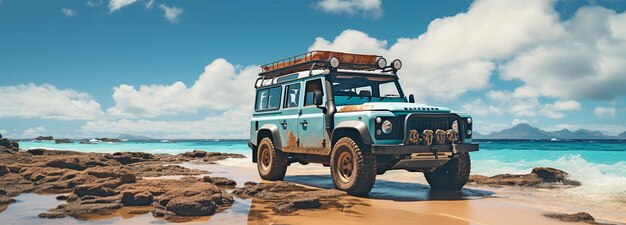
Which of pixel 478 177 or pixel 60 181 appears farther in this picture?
pixel 478 177

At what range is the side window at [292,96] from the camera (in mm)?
9555

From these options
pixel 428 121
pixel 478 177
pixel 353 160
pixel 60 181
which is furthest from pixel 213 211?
pixel 478 177

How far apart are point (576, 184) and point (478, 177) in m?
2.01

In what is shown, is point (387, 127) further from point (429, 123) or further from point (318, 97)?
point (318, 97)

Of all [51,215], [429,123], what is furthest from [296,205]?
[51,215]

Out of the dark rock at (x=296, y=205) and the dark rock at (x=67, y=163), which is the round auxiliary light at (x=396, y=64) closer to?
the dark rock at (x=296, y=205)

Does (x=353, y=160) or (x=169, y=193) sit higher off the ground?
(x=353, y=160)

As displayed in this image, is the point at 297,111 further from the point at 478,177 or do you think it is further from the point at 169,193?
the point at 478,177

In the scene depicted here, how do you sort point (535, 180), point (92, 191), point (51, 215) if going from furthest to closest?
1. point (535, 180)
2. point (92, 191)
3. point (51, 215)

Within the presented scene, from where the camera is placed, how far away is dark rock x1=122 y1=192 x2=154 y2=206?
6.29 metres

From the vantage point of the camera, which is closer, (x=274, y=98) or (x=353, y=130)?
(x=353, y=130)

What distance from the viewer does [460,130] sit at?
784cm

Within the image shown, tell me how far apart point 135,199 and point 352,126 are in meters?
3.36

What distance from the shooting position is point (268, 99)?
10.9 m
